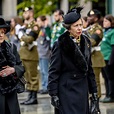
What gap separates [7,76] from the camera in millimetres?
5965

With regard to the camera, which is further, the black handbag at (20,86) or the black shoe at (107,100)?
the black shoe at (107,100)

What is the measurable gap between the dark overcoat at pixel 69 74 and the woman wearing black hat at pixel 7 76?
45 centimetres

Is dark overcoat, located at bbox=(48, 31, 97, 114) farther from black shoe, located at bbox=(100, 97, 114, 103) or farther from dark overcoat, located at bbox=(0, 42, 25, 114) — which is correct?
black shoe, located at bbox=(100, 97, 114, 103)

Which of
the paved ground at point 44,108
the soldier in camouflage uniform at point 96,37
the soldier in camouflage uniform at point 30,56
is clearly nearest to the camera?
the soldier in camouflage uniform at point 96,37

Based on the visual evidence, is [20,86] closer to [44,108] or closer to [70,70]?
[70,70]

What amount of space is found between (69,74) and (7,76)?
0.81 m

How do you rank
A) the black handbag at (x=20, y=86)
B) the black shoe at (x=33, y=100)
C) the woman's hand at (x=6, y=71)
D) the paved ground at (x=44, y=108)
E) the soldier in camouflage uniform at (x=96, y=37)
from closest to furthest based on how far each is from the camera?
the woman's hand at (x=6, y=71), the black handbag at (x=20, y=86), the soldier in camouflage uniform at (x=96, y=37), the paved ground at (x=44, y=108), the black shoe at (x=33, y=100)

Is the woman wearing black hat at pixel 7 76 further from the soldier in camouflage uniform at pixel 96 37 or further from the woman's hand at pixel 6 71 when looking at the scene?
the soldier in camouflage uniform at pixel 96 37

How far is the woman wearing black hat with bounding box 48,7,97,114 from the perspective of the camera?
243 inches

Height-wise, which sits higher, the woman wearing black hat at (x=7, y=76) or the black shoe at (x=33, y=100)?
the woman wearing black hat at (x=7, y=76)

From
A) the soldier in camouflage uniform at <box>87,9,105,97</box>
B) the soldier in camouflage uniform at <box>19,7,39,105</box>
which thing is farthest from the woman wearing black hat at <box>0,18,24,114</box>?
the soldier in camouflage uniform at <box>19,7,39,105</box>

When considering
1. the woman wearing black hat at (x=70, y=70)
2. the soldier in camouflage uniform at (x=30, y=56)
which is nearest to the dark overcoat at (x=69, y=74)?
the woman wearing black hat at (x=70, y=70)

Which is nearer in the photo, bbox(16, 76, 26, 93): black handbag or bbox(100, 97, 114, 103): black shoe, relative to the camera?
bbox(16, 76, 26, 93): black handbag

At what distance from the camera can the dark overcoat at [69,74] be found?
20.3 ft
